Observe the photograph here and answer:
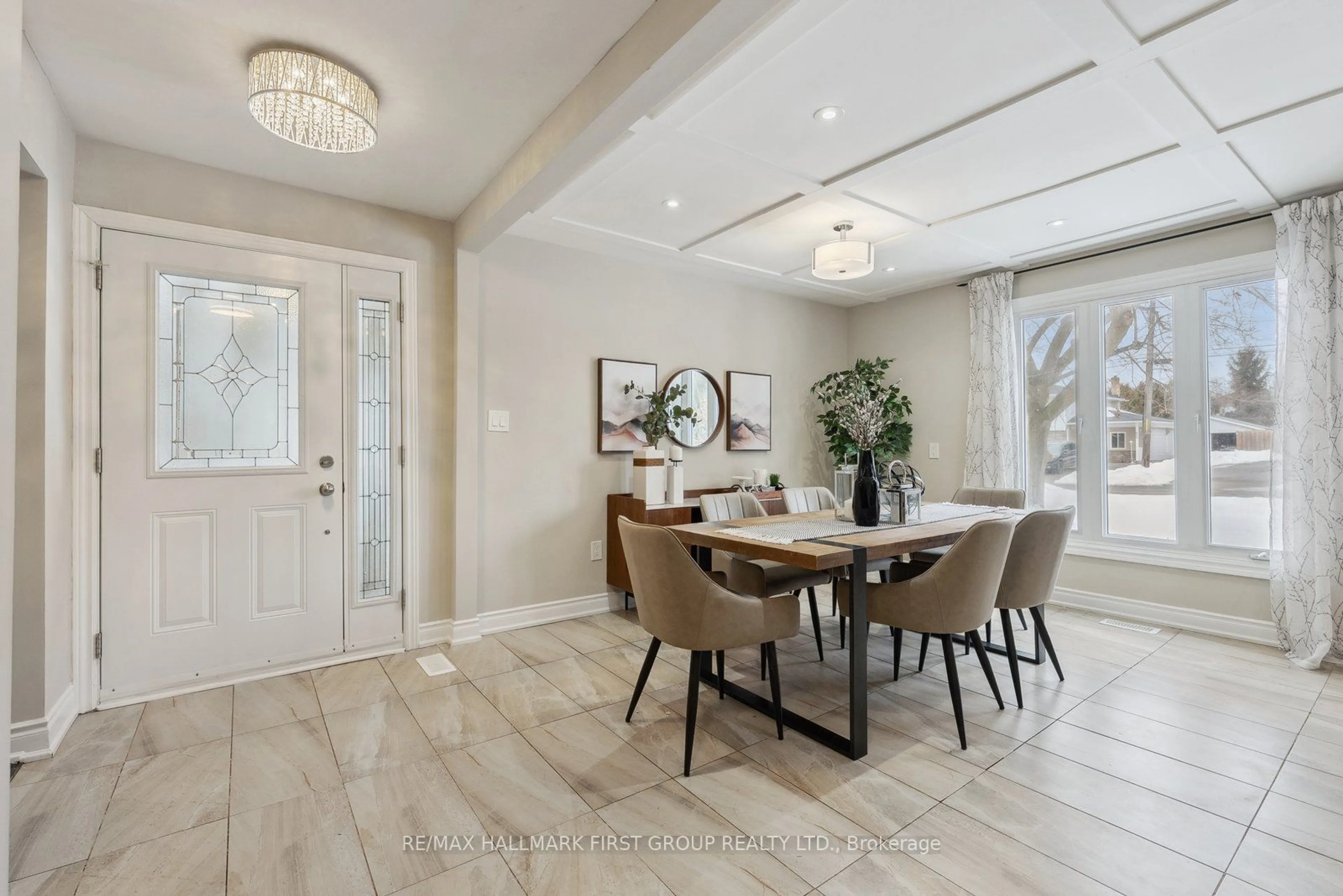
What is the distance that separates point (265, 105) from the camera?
6.65 feet

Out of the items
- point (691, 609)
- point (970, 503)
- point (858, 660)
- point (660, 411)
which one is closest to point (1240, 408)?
point (970, 503)

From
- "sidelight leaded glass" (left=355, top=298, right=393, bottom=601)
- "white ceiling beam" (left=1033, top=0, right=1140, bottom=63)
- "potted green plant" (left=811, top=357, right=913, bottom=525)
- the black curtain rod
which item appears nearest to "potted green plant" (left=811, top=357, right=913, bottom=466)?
"potted green plant" (left=811, top=357, right=913, bottom=525)

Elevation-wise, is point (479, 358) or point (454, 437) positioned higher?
point (479, 358)

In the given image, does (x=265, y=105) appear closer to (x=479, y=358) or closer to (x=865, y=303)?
(x=479, y=358)

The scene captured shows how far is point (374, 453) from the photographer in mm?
3213

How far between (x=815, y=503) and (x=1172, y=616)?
2337mm

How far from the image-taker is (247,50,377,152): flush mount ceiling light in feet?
6.45

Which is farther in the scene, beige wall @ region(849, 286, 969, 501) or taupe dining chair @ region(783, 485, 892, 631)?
beige wall @ region(849, 286, 969, 501)

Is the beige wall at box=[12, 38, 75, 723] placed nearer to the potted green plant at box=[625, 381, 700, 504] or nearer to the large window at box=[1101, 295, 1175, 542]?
the potted green plant at box=[625, 381, 700, 504]

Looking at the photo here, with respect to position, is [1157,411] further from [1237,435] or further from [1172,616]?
[1172,616]

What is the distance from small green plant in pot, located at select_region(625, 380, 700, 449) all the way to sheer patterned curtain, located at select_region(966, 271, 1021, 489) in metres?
2.19

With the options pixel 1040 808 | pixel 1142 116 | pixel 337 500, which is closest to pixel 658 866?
pixel 1040 808

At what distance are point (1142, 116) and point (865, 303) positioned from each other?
10.1 feet

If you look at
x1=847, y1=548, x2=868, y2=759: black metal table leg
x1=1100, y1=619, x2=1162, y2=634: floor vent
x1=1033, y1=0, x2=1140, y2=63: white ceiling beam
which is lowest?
x1=1100, y1=619, x2=1162, y2=634: floor vent
